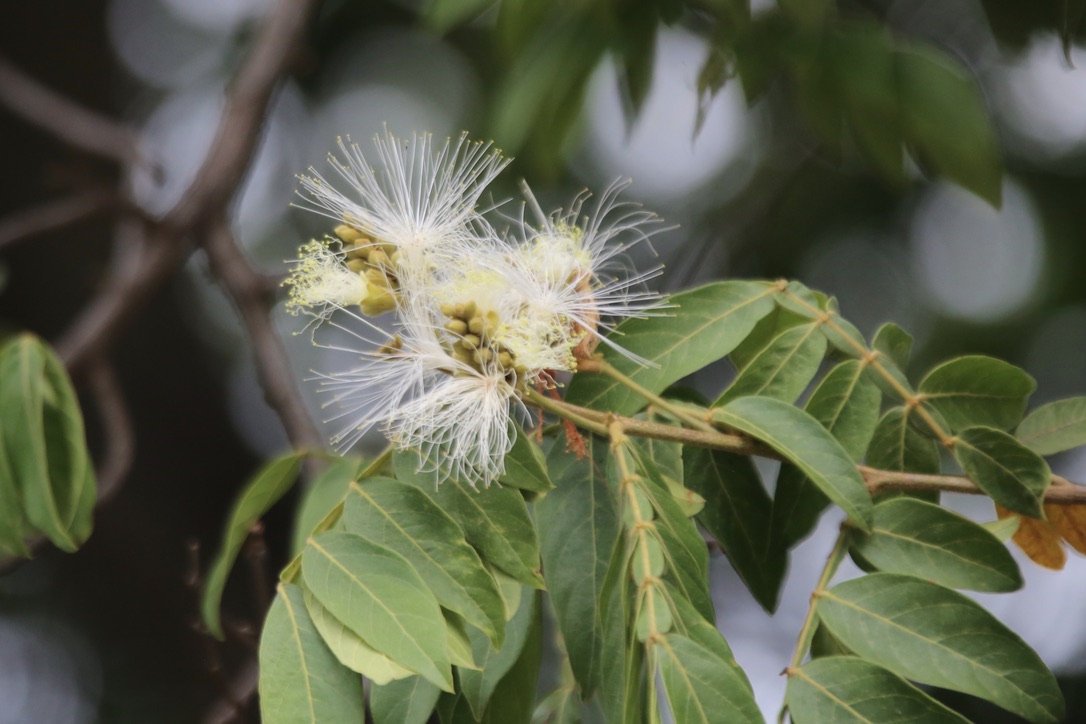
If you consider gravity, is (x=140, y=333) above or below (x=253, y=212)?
below

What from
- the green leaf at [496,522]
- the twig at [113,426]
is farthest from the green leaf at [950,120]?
the twig at [113,426]

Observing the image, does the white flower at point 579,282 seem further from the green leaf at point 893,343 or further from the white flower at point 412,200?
the green leaf at point 893,343

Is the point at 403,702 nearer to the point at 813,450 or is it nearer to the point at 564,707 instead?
the point at 564,707

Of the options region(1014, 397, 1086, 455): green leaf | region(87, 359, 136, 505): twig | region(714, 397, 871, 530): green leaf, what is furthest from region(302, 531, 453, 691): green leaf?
region(87, 359, 136, 505): twig

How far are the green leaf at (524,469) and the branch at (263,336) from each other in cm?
103

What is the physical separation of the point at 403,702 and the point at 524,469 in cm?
23

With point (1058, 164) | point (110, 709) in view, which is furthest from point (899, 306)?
point (110, 709)

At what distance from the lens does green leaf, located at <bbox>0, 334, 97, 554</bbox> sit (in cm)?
119

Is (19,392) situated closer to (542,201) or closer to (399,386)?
(399,386)

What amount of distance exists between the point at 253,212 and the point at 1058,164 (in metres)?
2.65

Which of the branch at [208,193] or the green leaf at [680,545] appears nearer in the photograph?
the green leaf at [680,545]

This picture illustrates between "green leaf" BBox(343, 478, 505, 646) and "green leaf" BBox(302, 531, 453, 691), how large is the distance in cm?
2

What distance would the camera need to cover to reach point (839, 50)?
144cm

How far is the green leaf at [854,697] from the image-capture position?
780mm
